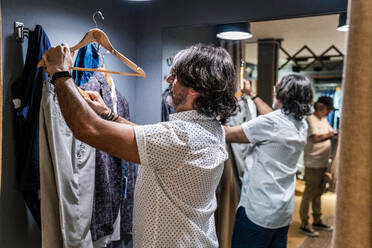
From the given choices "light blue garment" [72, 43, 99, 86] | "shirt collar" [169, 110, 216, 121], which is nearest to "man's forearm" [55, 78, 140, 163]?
"shirt collar" [169, 110, 216, 121]

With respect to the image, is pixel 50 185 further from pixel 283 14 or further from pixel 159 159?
pixel 283 14

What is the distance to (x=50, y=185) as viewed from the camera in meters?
1.24

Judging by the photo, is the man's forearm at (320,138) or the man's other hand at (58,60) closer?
the man's other hand at (58,60)

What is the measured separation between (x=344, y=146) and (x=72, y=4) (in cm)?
155

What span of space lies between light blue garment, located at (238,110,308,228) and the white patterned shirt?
27.4 inches

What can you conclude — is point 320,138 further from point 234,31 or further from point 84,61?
point 84,61

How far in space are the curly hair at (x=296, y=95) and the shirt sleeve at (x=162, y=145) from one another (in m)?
0.97

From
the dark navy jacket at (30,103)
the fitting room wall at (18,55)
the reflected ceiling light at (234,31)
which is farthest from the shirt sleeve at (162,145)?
the reflected ceiling light at (234,31)

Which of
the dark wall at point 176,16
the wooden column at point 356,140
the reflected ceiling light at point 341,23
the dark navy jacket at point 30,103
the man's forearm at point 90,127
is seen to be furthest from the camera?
the dark wall at point 176,16

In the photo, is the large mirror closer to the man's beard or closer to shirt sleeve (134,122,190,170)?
the man's beard

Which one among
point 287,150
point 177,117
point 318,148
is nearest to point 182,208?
point 177,117

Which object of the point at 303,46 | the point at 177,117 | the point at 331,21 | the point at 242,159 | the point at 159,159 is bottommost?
the point at 242,159

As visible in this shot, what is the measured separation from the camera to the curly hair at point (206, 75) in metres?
1.05

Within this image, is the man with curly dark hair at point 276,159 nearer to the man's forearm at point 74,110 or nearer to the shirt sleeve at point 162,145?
the shirt sleeve at point 162,145
